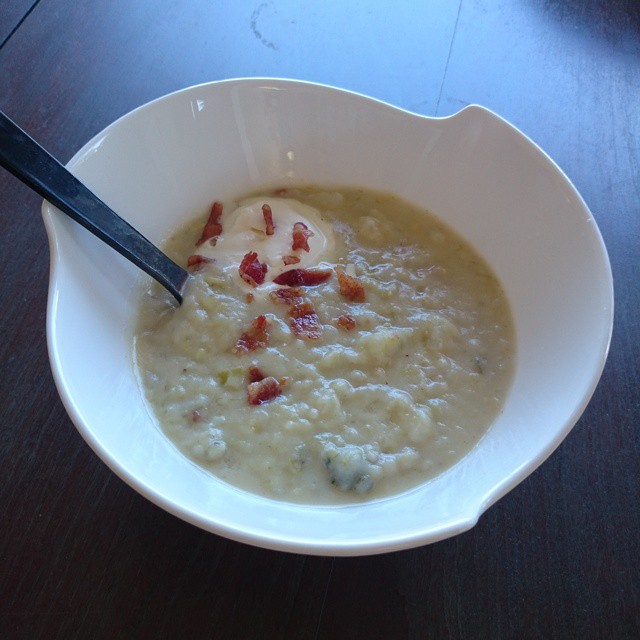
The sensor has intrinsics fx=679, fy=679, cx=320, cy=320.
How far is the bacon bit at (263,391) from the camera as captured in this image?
1570 mm

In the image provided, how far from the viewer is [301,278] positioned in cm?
182

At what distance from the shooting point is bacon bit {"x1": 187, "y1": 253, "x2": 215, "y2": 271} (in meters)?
1.86

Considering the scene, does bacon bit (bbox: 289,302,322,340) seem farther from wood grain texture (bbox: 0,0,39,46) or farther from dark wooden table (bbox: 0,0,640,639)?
wood grain texture (bbox: 0,0,39,46)

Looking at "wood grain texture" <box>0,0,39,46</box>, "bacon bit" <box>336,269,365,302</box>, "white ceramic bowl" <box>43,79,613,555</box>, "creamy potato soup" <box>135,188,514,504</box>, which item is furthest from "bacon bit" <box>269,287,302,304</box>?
"wood grain texture" <box>0,0,39,46</box>

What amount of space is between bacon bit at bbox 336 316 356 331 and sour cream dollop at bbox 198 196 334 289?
212mm

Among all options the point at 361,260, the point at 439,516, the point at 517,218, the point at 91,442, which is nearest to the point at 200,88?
the point at 361,260

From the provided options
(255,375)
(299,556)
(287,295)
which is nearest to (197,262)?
(287,295)

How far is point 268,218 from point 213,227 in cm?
16

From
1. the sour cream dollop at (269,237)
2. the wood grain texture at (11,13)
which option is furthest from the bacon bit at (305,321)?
the wood grain texture at (11,13)

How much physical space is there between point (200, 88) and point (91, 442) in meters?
1.03

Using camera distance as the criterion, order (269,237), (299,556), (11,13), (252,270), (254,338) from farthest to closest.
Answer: (11,13) → (269,237) → (252,270) → (254,338) → (299,556)

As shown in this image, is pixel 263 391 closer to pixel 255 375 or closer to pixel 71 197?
pixel 255 375

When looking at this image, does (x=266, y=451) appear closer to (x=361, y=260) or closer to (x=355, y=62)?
(x=361, y=260)

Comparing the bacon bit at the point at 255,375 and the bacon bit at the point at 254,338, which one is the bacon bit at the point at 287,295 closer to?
the bacon bit at the point at 254,338
